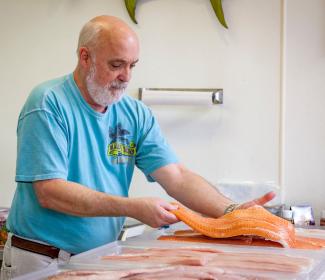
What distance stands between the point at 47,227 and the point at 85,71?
1.82ft

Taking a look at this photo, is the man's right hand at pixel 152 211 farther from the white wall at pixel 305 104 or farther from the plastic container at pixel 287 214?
the white wall at pixel 305 104

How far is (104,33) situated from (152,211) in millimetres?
705

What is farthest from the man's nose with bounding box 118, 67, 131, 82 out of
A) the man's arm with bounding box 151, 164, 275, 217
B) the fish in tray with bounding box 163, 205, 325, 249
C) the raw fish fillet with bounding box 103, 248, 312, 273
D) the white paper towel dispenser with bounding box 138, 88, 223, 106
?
the white paper towel dispenser with bounding box 138, 88, 223, 106

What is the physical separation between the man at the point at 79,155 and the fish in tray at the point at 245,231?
7.4 inches

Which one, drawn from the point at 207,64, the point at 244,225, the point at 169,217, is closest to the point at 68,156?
the point at 169,217

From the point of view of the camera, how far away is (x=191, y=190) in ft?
7.30

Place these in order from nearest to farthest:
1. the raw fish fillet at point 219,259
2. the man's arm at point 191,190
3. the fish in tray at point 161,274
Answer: the fish in tray at point 161,274 < the raw fish fillet at point 219,259 < the man's arm at point 191,190

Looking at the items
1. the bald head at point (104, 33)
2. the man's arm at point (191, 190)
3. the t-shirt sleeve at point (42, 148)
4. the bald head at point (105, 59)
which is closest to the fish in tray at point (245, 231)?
the man's arm at point (191, 190)

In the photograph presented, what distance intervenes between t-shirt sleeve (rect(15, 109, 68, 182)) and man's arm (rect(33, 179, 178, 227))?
4cm

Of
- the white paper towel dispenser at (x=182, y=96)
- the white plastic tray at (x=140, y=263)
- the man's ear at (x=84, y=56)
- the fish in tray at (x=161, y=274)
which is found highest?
the man's ear at (x=84, y=56)

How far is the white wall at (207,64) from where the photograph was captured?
329cm

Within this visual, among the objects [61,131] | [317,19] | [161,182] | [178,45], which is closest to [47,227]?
[61,131]

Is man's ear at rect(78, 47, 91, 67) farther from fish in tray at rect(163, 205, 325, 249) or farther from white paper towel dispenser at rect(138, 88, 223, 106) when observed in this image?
white paper towel dispenser at rect(138, 88, 223, 106)

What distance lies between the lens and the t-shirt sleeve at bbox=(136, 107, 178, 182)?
2.22m
